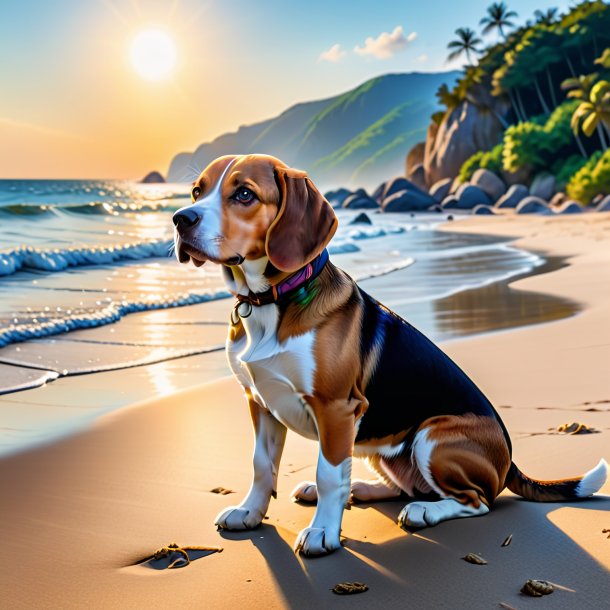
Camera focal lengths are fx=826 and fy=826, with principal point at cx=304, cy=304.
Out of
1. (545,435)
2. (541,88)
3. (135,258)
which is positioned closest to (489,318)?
(545,435)

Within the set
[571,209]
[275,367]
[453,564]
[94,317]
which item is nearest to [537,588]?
[453,564]

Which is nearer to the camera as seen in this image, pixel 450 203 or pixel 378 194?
pixel 450 203

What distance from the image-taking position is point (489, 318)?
357 inches

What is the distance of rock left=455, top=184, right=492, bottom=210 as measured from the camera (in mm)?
51000

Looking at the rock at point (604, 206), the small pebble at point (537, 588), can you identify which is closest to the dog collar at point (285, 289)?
the small pebble at point (537, 588)

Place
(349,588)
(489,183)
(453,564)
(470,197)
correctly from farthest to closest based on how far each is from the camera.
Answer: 1. (489,183)
2. (470,197)
3. (453,564)
4. (349,588)

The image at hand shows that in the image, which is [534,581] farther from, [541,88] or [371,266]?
[541,88]

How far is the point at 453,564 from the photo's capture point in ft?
9.80

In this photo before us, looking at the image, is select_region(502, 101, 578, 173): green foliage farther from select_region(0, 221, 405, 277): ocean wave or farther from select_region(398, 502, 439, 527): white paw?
select_region(398, 502, 439, 527): white paw

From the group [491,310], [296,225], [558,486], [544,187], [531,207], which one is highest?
[296,225]

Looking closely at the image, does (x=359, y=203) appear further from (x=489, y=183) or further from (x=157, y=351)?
(x=157, y=351)

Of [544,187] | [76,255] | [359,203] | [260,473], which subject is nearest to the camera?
[260,473]

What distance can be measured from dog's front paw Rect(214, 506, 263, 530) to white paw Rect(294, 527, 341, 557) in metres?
0.36

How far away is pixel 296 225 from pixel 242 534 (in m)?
1.33
